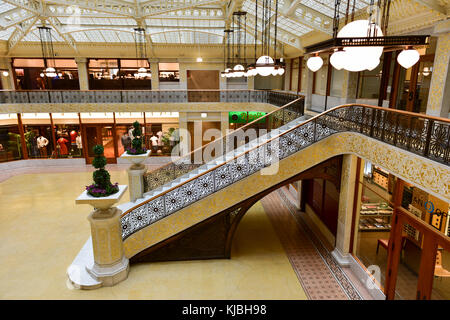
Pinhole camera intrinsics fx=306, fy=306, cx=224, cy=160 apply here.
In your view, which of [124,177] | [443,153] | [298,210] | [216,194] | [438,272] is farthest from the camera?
[124,177]

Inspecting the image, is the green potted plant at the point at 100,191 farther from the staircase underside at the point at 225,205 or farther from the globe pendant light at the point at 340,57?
the globe pendant light at the point at 340,57

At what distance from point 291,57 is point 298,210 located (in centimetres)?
872

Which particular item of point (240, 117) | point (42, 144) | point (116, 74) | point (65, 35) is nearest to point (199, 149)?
point (240, 117)

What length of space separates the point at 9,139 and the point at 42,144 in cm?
155

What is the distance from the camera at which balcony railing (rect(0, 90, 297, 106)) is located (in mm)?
15648

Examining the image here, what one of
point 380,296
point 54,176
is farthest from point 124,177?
point 380,296

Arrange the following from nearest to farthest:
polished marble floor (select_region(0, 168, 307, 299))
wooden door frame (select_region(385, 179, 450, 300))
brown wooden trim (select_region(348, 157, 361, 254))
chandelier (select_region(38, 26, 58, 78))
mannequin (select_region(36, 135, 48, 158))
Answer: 1. wooden door frame (select_region(385, 179, 450, 300))
2. polished marble floor (select_region(0, 168, 307, 299))
3. brown wooden trim (select_region(348, 157, 361, 254))
4. chandelier (select_region(38, 26, 58, 78))
5. mannequin (select_region(36, 135, 48, 158))

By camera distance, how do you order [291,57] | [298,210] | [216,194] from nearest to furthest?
1. [216,194]
2. [298,210]
3. [291,57]

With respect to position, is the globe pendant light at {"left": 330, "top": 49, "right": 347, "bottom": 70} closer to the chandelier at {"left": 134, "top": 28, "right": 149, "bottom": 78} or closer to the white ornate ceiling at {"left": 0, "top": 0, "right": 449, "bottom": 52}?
the white ornate ceiling at {"left": 0, "top": 0, "right": 449, "bottom": 52}

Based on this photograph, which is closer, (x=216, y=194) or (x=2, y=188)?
(x=216, y=194)

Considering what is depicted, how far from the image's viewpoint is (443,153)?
4.50 m

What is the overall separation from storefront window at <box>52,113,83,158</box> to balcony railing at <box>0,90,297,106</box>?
1267 mm

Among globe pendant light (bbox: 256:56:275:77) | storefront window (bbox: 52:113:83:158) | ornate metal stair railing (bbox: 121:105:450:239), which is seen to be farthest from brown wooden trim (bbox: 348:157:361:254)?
storefront window (bbox: 52:113:83:158)

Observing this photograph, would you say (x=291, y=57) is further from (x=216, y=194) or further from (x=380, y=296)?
(x=380, y=296)
